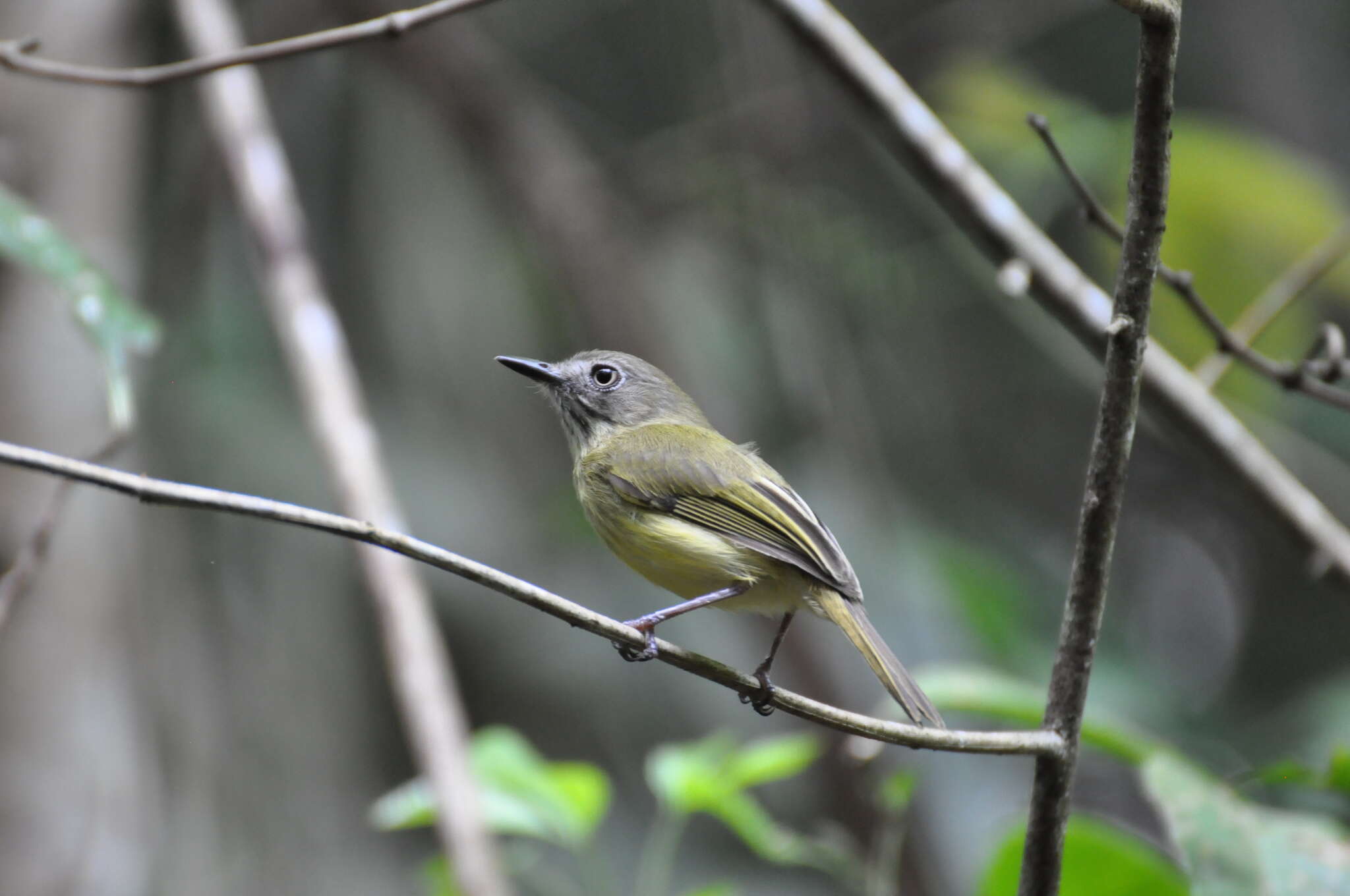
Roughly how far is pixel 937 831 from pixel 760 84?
3.23m

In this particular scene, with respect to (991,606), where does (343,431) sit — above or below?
above

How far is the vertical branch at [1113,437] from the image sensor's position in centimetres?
133

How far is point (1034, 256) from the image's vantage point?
279 cm

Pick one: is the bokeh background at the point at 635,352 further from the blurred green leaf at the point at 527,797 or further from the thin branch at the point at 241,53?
the thin branch at the point at 241,53

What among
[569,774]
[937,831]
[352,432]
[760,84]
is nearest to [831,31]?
[352,432]

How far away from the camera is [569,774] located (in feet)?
8.21

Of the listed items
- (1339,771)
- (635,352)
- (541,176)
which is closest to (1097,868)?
(1339,771)

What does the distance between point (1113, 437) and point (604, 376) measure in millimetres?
1708

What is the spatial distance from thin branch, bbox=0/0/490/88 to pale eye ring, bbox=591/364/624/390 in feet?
3.84

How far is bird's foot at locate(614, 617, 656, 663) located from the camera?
153cm

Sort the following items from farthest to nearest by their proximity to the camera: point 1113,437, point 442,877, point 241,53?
point 442,877 → point 241,53 → point 1113,437

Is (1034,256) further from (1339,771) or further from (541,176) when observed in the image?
(541,176)

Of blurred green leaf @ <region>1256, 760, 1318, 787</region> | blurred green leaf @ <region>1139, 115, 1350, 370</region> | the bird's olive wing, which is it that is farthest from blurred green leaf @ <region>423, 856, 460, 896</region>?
blurred green leaf @ <region>1139, 115, 1350, 370</region>

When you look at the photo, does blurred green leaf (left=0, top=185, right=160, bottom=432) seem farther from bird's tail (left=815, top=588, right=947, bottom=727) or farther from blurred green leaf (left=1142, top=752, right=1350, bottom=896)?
blurred green leaf (left=1142, top=752, right=1350, bottom=896)
